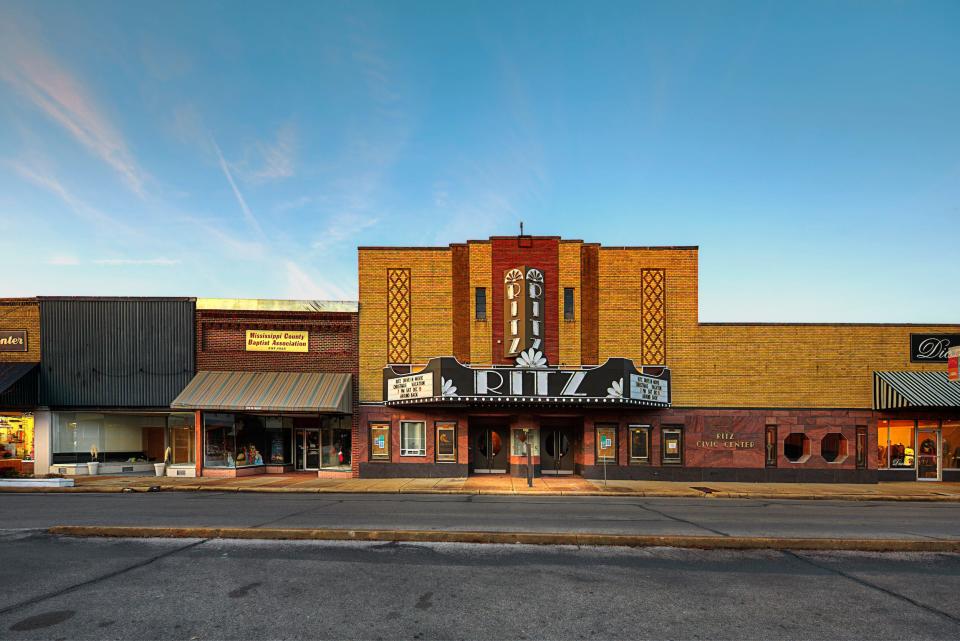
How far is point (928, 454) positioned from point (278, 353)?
31.1m

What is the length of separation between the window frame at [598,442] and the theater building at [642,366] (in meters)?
0.07

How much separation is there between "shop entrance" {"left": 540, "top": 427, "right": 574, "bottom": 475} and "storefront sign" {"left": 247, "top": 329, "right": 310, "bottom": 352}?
40.7 ft

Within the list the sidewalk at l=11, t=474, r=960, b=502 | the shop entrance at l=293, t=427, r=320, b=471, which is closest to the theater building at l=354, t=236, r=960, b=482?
the sidewalk at l=11, t=474, r=960, b=502

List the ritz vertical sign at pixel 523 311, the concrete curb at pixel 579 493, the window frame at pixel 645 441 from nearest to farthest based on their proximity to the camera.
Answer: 1. the concrete curb at pixel 579 493
2. the ritz vertical sign at pixel 523 311
3. the window frame at pixel 645 441

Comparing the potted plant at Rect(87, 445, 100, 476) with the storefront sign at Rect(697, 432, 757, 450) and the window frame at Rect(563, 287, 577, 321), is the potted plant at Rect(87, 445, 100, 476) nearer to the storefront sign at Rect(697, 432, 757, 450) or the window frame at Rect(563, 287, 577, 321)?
the window frame at Rect(563, 287, 577, 321)

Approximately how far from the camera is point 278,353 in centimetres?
2519

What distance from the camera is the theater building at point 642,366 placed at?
24078 millimetres

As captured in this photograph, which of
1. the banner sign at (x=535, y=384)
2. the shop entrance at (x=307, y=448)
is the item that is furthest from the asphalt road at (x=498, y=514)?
the shop entrance at (x=307, y=448)

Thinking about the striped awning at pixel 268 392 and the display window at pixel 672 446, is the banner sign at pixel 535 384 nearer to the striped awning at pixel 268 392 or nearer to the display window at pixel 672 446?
the display window at pixel 672 446

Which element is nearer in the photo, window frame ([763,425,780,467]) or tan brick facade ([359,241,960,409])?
window frame ([763,425,780,467])

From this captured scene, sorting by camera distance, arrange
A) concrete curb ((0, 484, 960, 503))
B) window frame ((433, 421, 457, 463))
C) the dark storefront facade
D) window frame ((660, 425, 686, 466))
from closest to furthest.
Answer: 1. concrete curb ((0, 484, 960, 503))
2. window frame ((660, 425, 686, 466))
3. window frame ((433, 421, 457, 463))
4. the dark storefront facade

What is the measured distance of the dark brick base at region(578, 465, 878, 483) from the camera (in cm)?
2386

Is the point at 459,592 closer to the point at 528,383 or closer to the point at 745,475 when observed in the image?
the point at 528,383

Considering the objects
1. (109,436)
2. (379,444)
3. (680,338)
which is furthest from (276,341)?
(680,338)
